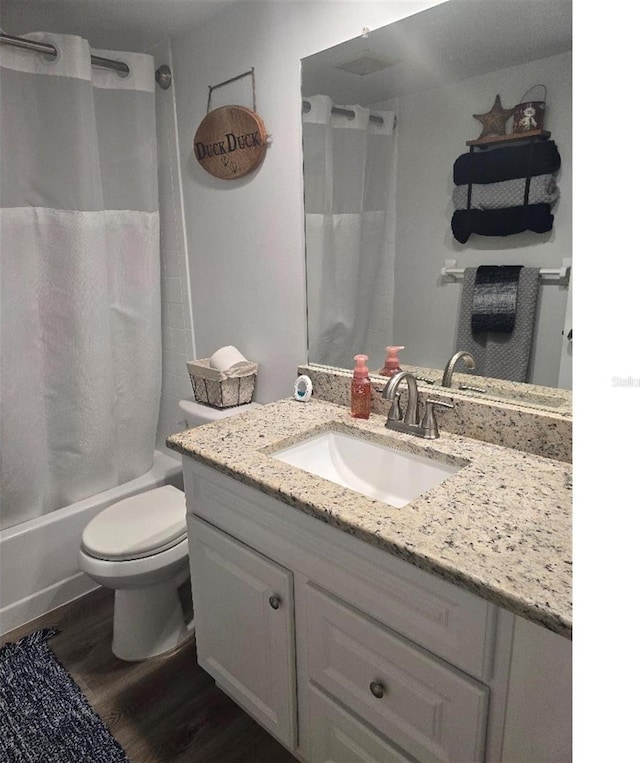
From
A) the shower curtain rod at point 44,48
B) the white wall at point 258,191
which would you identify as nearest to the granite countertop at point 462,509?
the white wall at point 258,191

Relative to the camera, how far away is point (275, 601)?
119 centimetres

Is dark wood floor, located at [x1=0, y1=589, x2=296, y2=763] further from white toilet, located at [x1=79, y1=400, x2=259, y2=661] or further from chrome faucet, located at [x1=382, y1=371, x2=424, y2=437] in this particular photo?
chrome faucet, located at [x1=382, y1=371, x2=424, y2=437]

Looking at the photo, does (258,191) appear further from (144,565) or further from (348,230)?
(144,565)

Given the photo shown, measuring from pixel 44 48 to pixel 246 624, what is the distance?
1.90 m

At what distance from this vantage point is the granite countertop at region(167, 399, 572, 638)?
774 millimetres

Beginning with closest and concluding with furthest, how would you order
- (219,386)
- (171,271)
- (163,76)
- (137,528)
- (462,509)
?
(462,509)
(137,528)
(219,386)
(163,76)
(171,271)

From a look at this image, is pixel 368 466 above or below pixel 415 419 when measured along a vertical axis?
below

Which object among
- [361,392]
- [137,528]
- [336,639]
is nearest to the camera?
[336,639]

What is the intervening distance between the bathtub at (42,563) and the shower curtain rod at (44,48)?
1614mm

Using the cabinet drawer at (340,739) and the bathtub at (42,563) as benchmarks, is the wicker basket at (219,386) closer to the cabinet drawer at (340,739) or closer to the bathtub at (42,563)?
the bathtub at (42,563)

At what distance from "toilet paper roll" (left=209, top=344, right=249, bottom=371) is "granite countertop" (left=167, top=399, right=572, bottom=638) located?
0.44 meters

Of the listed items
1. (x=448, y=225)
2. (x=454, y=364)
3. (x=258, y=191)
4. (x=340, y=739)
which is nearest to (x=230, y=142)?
(x=258, y=191)
